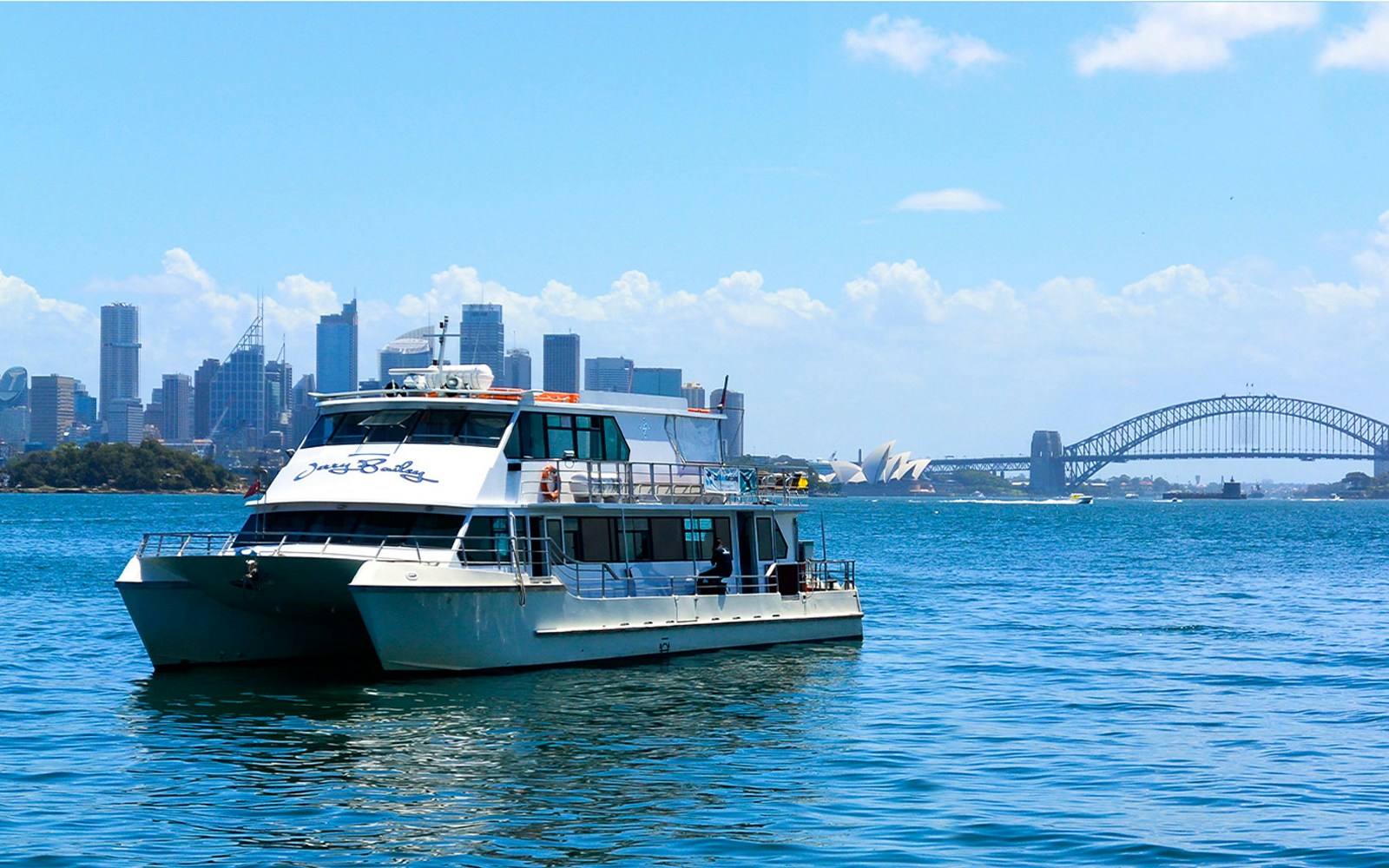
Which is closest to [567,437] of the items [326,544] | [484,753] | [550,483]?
[550,483]

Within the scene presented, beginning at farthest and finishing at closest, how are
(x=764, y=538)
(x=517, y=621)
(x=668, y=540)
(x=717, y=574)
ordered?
(x=764, y=538), (x=717, y=574), (x=668, y=540), (x=517, y=621)

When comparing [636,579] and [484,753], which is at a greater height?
[636,579]

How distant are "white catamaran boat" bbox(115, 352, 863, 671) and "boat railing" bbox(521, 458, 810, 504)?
0.05 m

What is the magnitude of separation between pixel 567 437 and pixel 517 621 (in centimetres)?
389

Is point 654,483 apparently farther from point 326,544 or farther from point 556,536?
point 326,544

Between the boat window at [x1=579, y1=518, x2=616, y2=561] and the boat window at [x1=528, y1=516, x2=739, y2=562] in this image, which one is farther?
the boat window at [x1=579, y1=518, x2=616, y2=561]

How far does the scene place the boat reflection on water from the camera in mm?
14711

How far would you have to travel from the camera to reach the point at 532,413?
25094 millimetres

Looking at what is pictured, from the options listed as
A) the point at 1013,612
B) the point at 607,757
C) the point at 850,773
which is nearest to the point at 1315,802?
the point at 850,773

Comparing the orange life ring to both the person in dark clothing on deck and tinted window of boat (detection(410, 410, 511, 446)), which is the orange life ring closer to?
tinted window of boat (detection(410, 410, 511, 446))

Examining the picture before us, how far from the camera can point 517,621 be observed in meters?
23.0

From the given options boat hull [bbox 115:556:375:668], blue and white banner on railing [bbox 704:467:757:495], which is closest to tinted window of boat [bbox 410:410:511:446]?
boat hull [bbox 115:556:375:668]

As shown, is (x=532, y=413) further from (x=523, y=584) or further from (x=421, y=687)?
(x=421, y=687)

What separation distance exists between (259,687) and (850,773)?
9459 mm
